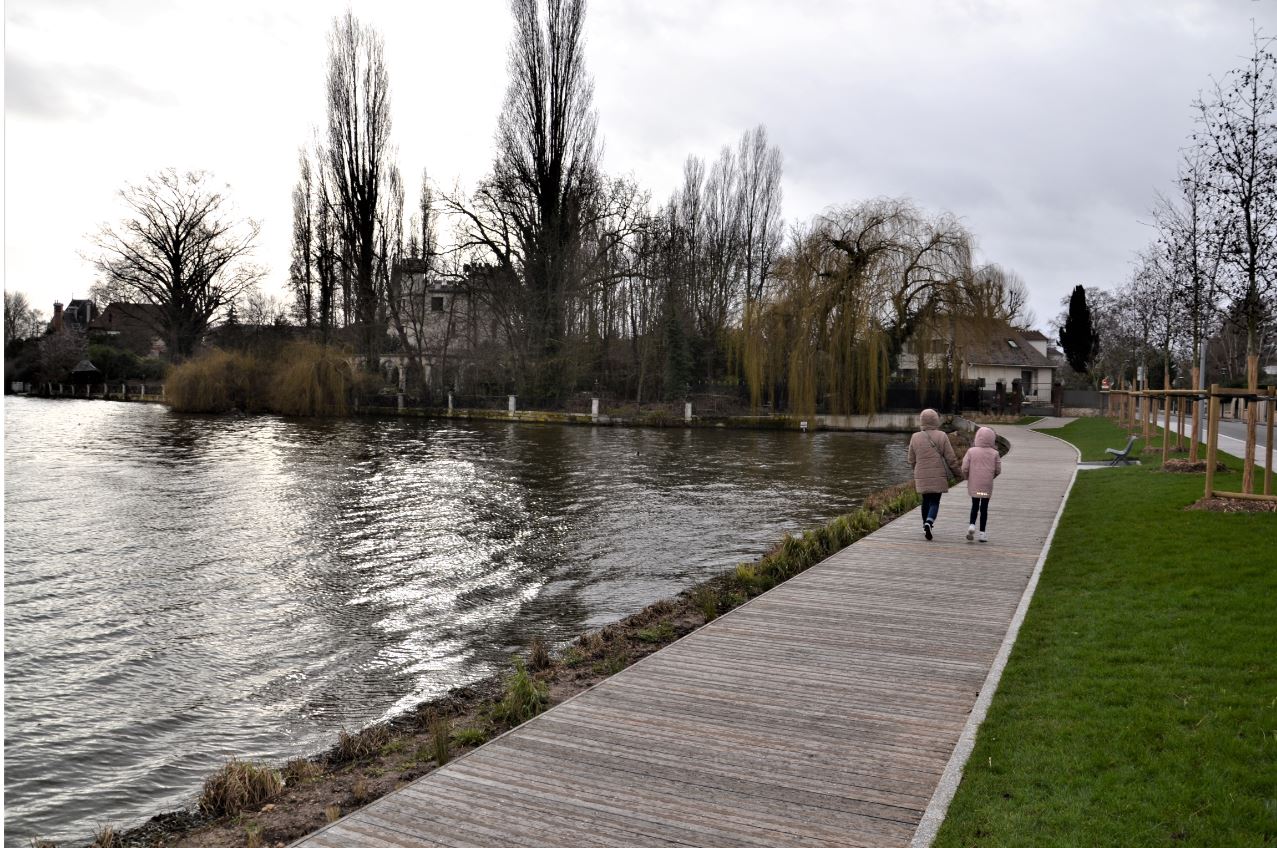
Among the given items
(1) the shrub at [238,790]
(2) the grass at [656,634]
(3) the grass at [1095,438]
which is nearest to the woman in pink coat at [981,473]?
(2) the grass at [656,634]

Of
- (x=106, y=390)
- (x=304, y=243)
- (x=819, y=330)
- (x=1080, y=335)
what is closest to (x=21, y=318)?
(x=106, y=390)

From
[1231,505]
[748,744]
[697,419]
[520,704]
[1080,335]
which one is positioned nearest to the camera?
[748,744]

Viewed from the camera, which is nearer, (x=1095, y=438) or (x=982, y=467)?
(x=982, y=467)

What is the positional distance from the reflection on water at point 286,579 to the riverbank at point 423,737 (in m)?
0.54

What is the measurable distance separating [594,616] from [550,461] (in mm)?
17491

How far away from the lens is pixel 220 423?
41.2m

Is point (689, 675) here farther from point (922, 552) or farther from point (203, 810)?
point (922, 552)

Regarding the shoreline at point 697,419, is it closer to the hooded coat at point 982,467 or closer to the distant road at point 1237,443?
the distant road at point 1237,443

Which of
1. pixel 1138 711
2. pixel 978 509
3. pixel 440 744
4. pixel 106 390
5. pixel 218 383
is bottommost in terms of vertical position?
pixel 440 744

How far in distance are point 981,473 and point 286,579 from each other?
885cm

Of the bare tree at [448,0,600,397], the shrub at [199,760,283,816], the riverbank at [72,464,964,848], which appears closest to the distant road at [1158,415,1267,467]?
the riverbank at [72,464,964,848]

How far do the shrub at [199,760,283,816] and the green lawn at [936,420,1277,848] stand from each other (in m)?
3.67

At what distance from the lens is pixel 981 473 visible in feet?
38.7

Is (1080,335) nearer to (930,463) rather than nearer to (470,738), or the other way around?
(930,463)
